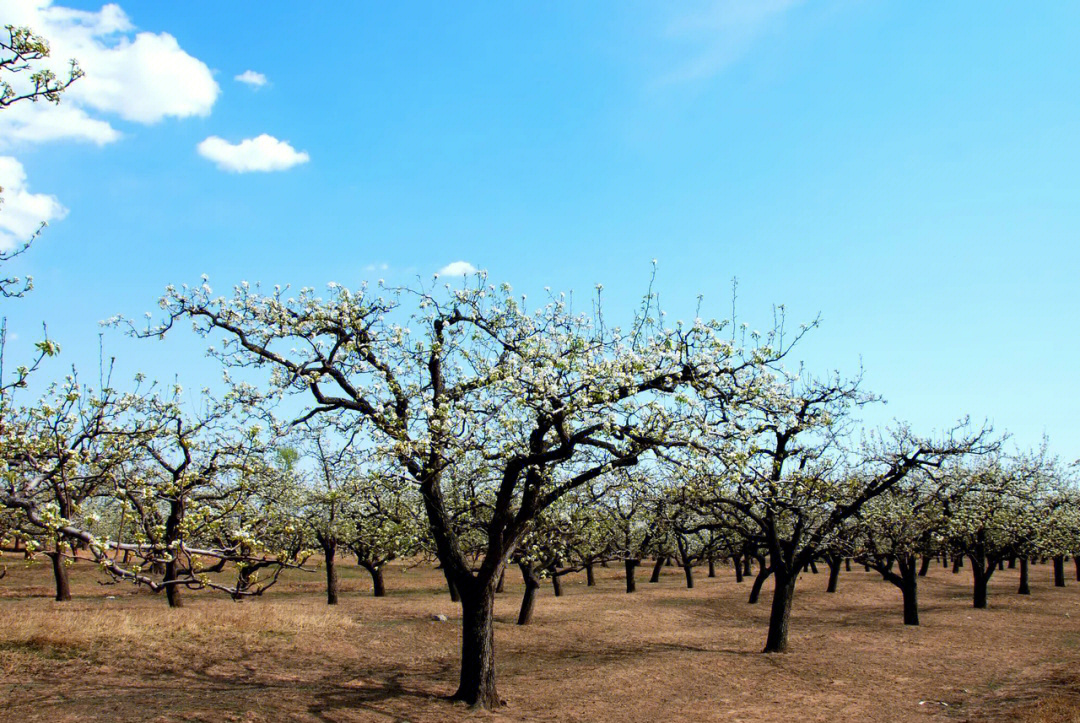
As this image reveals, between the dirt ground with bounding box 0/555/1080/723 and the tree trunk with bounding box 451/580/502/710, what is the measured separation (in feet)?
1.53

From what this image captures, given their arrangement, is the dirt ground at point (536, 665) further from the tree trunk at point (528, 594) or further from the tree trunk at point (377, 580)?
the tree trunk at point (377, 580)

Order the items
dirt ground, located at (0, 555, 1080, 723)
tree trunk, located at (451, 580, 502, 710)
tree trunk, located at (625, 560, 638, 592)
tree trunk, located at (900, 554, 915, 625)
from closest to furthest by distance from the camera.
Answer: dirt ground, located at (0, 555, 1080, 723) < tree trunk, located at (451, 580, 502, 710) < tree trunk, located at (900, 554, 915, 625) < tree trunk, located at (625, 560, 638, 592)

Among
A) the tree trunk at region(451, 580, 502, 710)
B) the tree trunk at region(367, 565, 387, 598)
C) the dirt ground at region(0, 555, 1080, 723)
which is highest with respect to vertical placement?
the tree trunk at region(451, 580, 502, 710)

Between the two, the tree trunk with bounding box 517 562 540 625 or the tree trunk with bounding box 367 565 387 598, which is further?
the tree trunk with bounding box 367 565 387 598

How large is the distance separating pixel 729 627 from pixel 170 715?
88.2 ft

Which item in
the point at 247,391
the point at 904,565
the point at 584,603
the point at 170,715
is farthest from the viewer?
the point at 584,603

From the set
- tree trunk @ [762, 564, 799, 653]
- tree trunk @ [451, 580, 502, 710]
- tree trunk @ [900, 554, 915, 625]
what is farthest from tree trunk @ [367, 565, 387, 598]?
tree trunk @ [900, 554, 915, 625]

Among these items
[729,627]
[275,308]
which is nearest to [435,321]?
[275,308]

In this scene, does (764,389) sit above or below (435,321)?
below

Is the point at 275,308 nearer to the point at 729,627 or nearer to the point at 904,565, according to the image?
the point at 729,627

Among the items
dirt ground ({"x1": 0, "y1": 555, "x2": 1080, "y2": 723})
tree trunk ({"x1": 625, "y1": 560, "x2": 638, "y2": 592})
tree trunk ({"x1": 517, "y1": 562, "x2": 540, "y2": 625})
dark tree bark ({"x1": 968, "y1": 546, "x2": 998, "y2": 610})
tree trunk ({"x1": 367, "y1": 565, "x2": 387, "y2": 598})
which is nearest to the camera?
dirt ground ({"x1": 0, "y1": 555, "x2": 1080, "y2": 723})

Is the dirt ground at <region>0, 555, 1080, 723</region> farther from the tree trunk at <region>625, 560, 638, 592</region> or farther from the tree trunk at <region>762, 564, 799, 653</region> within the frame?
the tree trunk at <region>625, 560, 638, 592</region>

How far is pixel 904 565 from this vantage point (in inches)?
1326

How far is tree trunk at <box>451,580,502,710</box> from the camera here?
18.4 meters
